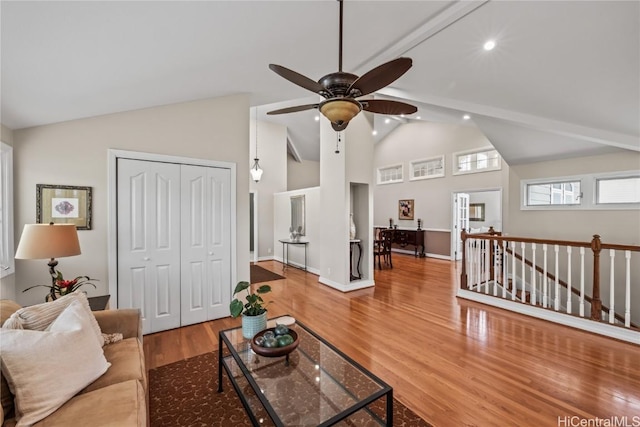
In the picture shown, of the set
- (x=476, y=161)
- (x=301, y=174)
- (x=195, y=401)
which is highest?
(x=476, y=161)

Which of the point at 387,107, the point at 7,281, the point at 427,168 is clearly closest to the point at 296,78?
the point at 387,107

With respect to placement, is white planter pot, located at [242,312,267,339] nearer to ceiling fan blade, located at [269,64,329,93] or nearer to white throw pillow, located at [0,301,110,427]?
white throw pillow, located at [0,301,110,427]

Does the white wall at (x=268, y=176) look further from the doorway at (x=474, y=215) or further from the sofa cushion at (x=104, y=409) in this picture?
the sofa cushion at (x=104, y=409)

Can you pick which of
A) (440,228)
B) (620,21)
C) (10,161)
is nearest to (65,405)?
(10,161)

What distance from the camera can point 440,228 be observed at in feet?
26.5

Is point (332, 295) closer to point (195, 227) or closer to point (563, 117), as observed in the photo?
point (195, 227)

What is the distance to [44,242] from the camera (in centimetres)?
202

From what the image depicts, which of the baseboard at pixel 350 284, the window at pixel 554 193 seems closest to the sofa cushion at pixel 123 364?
the baseboard at pixel 350 284

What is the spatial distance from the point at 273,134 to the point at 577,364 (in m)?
7.76

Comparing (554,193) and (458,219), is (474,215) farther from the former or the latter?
(554,193)

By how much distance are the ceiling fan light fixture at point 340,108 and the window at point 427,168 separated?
724cm

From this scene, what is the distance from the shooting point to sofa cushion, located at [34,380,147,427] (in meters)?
1.24

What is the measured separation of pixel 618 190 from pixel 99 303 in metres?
7.48

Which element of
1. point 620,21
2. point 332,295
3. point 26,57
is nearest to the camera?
point 26,57
